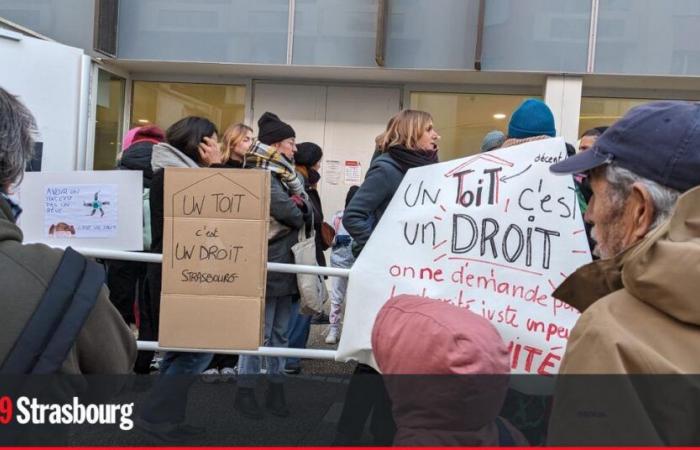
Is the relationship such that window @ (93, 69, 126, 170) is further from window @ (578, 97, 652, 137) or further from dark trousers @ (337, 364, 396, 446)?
dark trousers @ (337, 364, 396, 446)

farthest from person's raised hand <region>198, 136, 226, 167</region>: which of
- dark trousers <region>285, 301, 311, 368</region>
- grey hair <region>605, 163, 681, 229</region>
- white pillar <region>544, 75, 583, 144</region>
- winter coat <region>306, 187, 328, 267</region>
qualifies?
white pillar <region>544, 75, 583, 144</region>

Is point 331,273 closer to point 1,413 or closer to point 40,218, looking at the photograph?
point 40,218

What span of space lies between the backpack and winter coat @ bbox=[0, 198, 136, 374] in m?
0.02

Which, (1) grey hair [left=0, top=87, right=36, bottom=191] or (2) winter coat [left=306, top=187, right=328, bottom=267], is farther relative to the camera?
Answer: (2) winter coat [left=306, top=187, right=328, bottom=267]

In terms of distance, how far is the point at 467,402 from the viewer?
1.33 metres

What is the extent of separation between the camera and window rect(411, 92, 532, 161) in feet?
29.0

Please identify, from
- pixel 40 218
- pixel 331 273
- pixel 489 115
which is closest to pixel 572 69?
pixel 489 115

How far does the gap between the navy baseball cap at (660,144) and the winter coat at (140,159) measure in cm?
388

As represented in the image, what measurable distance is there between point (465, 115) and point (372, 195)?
18.7ft

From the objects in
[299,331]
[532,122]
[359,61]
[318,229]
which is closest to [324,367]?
[299,331]

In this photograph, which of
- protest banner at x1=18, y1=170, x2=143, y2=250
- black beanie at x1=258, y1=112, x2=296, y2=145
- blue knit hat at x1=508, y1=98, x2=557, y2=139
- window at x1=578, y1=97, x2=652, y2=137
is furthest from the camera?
window at x1=578, y1=97, x2=652, y2=137

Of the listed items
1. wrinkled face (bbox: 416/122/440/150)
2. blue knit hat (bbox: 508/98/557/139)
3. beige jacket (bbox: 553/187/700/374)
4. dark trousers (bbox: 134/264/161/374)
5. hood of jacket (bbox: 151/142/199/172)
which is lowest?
dark trousers (bbox: 134/264/161/374)

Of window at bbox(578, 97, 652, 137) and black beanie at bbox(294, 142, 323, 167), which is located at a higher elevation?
window at bbox(578, 97, 652, 137)

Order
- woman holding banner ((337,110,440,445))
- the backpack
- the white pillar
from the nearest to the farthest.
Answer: the backpack
woman holding banner ((337,110,440,445))
the white pillar
